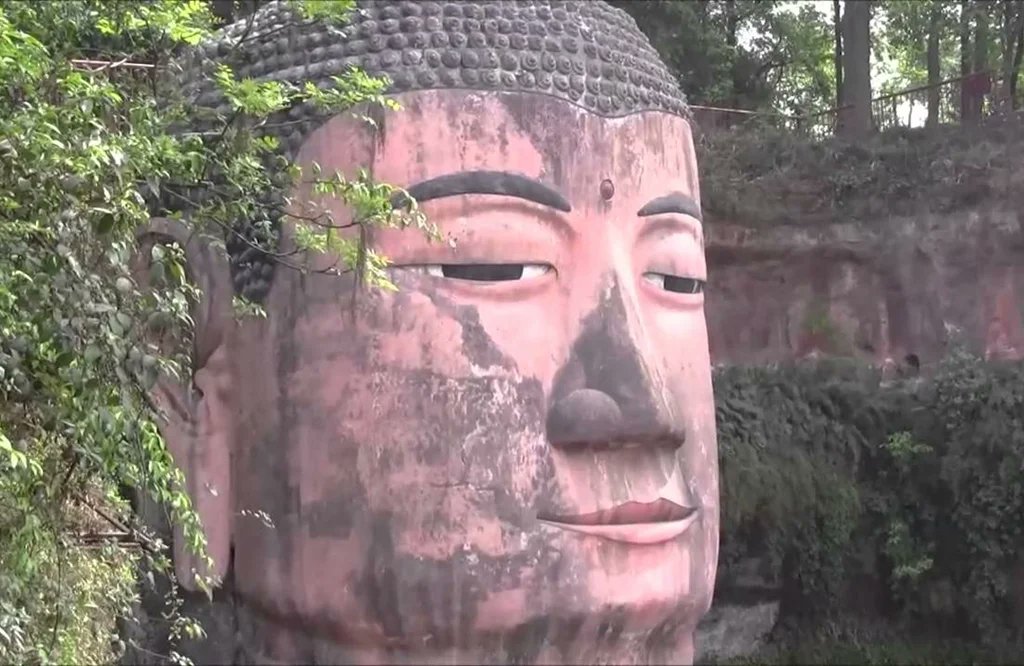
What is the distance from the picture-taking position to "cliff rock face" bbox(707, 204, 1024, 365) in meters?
11.8

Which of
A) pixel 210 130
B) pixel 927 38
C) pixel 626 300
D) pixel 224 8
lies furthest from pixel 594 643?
pixel 927 38

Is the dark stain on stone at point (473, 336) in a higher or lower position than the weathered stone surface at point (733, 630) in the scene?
higher

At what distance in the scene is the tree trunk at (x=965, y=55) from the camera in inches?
486

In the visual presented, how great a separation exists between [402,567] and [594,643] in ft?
2.16

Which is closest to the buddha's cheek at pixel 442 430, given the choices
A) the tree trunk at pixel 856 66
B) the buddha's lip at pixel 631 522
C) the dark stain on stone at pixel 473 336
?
the dark stain on stone at pixel 473 336

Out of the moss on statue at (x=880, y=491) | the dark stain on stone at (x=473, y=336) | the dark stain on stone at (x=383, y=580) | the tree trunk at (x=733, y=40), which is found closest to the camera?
the dark stain on stone at (x=383, y=580)

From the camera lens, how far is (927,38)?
13.8 m

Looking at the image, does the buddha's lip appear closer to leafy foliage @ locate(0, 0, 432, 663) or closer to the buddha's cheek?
the buddha's cheek

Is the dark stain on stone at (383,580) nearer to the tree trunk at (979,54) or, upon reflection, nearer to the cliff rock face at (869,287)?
the cliff rock face at (869,287)

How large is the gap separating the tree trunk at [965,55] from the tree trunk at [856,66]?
39.1 inches

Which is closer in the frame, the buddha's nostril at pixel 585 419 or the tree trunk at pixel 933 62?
the buddha's nostril at pixel 585 419

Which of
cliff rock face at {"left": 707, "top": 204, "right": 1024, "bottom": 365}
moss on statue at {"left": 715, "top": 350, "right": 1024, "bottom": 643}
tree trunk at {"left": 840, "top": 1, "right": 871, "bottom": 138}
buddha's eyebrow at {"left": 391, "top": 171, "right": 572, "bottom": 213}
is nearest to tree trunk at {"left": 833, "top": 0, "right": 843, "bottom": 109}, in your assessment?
tree trunk at {"left": 840, "top": 1, "right": 871, "bottom": 138}

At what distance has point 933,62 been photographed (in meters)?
14.0

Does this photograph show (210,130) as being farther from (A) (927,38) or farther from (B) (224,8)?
(A) (927,38)
